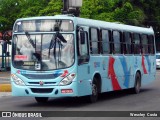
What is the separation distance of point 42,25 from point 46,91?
2.22m

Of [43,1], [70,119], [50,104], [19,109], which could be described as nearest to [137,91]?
[50,104]

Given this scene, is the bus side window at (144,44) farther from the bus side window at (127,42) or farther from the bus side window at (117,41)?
the bus side window at (117,41)

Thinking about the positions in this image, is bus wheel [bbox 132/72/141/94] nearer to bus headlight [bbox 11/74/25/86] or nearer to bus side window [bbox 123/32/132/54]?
bus side window [bbox 123/32/132/54]

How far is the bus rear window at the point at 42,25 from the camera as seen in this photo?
15789 mm

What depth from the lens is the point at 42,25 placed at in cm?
1600

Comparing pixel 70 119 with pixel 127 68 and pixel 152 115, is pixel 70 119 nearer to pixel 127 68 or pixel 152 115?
pixel 152 115

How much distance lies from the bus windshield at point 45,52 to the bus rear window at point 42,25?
0.62 feet

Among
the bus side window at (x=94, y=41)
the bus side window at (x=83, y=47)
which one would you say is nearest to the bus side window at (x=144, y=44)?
the bus side window at (x=94, y=41)

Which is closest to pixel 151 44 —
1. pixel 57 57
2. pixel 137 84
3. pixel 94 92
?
pixel 137 84

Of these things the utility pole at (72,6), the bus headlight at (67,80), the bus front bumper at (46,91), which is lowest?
the bus front bumper at (46,91)

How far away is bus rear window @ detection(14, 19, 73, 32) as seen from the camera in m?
15.8

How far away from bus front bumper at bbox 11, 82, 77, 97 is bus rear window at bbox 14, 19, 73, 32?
6.07 ft

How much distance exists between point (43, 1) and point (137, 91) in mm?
27458

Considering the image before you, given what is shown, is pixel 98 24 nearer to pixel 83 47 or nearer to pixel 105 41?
pixel 105 41
